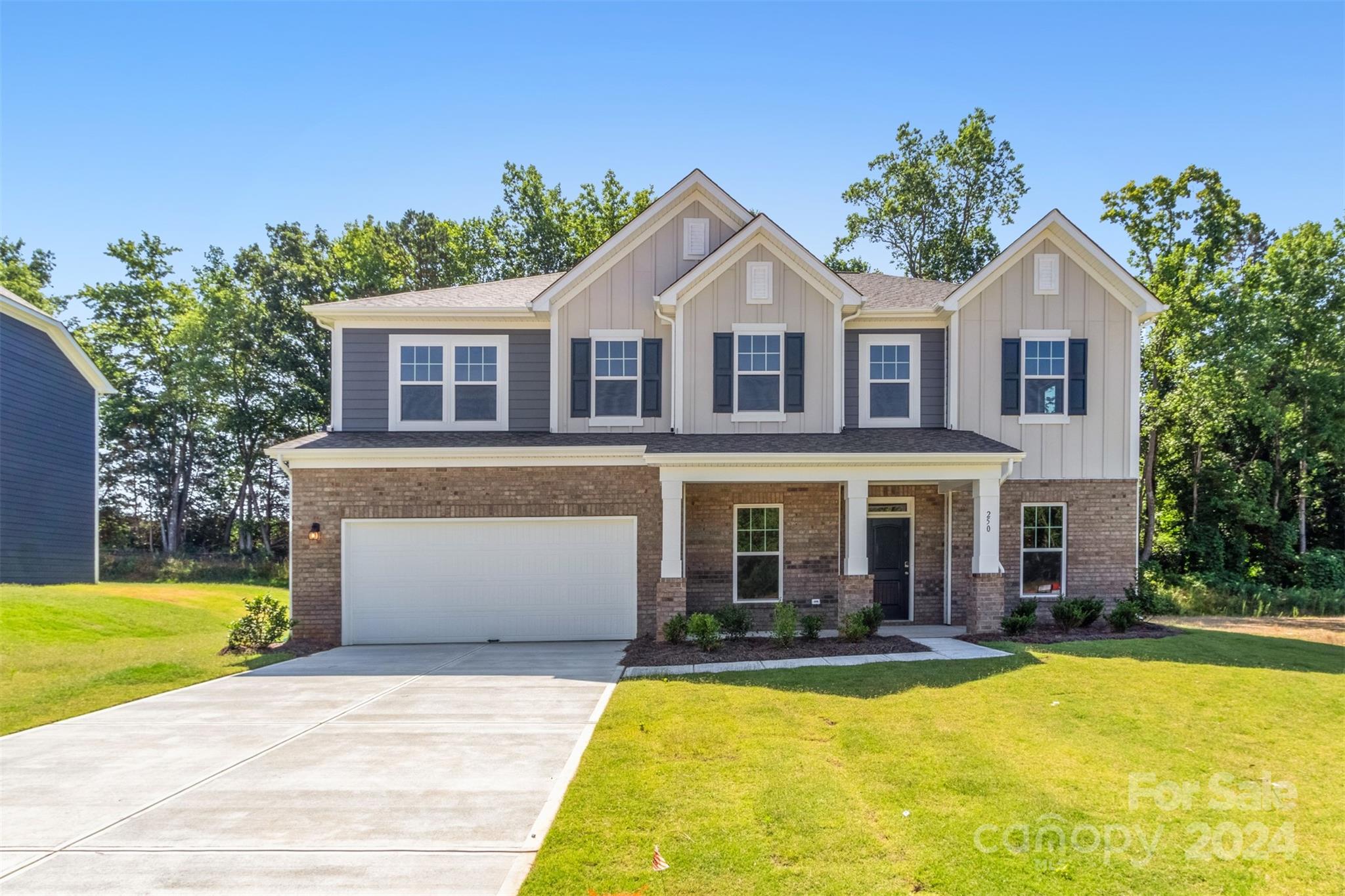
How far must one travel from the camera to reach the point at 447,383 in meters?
13.9

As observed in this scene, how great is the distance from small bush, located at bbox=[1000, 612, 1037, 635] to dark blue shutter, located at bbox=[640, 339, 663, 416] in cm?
684

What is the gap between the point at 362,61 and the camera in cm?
1320

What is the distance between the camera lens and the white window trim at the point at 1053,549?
13453 millimetres

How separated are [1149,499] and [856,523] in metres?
13.5

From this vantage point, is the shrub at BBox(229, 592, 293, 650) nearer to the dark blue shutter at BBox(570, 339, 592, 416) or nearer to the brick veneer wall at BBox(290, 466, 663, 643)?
the brick veneer wall at BBox(290, 466, 663, 643)

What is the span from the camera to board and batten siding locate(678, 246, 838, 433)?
13.2 m

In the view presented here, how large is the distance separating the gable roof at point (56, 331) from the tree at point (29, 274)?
597 inches

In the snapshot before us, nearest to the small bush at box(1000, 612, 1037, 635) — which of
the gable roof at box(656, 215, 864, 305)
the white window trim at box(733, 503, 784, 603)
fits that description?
the white window trim at box(733, 503, 784, 603)

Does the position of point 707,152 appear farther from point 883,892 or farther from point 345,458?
point 883,892

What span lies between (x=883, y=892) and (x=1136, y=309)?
532 inches

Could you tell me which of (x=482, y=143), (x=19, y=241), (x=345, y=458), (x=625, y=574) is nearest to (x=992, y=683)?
(x=625, y=574)

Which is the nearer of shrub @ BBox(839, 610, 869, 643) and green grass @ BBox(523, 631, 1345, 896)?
green grass @ BBox(523, 631, 1345, 896)

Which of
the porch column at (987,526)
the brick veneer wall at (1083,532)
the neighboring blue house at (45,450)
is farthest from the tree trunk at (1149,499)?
the neighboring blue house at (45,450)

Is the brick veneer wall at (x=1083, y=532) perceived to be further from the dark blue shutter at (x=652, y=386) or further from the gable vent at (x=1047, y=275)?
the dark blue shutter at (x=652, y=386)
